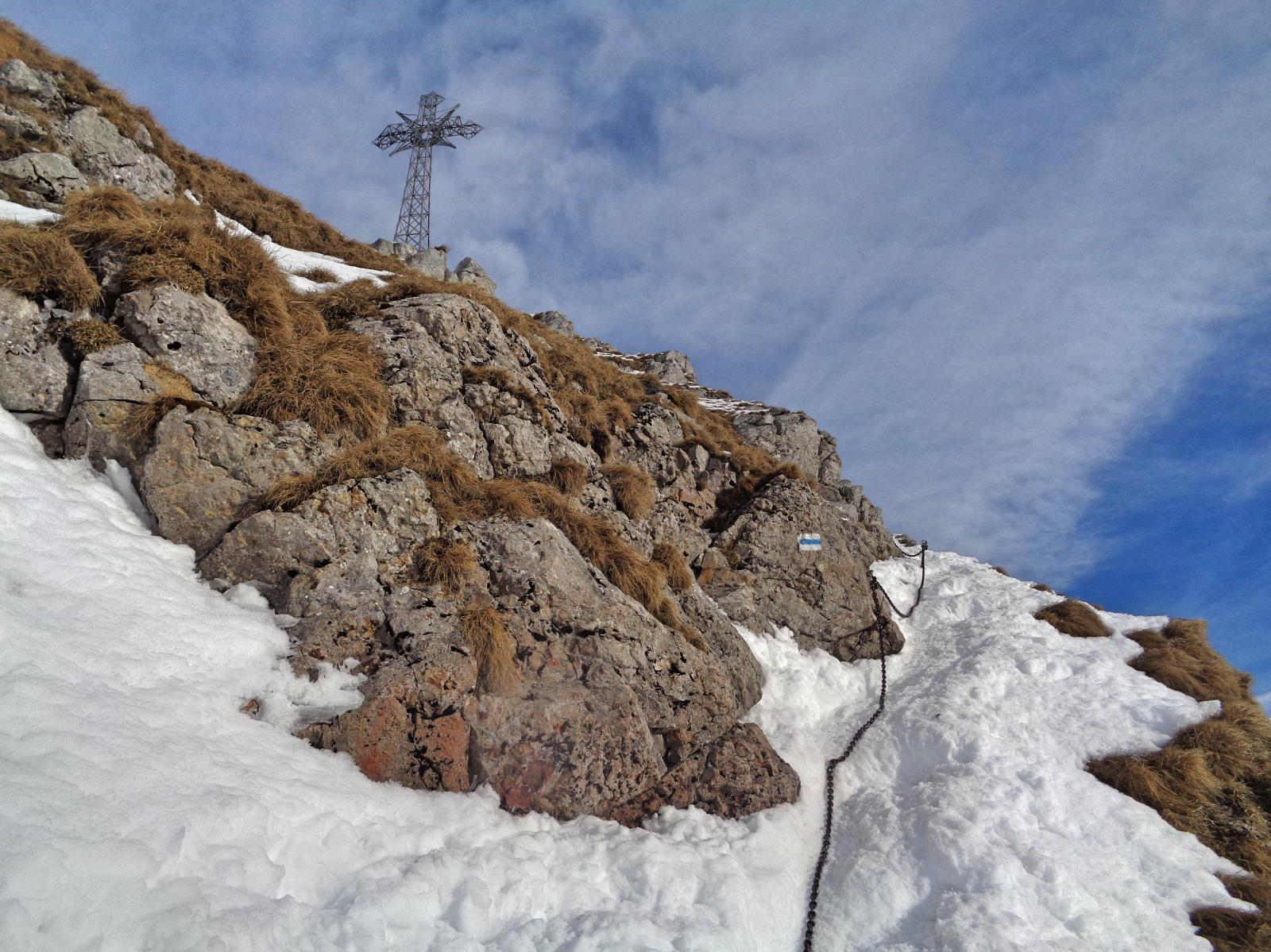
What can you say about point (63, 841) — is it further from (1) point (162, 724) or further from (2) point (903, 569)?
(2) point (903, 569)

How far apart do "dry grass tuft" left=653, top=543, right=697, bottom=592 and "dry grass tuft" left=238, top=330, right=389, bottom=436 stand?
503 centimetres

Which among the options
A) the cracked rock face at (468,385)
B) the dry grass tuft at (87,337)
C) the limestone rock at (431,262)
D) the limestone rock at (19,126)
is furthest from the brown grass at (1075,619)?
the limestone rock at (431,262)

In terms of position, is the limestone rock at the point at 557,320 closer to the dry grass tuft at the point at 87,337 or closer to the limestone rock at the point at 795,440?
the limestone rock at the point at 795,440

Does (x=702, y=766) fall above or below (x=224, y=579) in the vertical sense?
below

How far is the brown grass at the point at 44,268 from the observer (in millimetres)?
6465

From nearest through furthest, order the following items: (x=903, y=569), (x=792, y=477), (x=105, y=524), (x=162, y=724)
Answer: (x=162, y=724) → (x=105, y=524) → (x=792, y=477) → (x=903, y=569)

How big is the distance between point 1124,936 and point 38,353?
1255cm

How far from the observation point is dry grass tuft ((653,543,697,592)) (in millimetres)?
9859

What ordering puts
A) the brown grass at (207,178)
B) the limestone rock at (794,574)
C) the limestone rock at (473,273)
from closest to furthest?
the limestone rock at (794,574), the brown grass at (207,178), the limestone rock at (473,273)

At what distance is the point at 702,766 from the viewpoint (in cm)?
693

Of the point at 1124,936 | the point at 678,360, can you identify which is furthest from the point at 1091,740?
the point at 678,360

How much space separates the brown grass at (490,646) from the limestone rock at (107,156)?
13.5 metres

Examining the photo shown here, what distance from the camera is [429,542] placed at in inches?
268

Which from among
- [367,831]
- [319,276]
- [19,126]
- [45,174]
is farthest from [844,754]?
[19,126]
